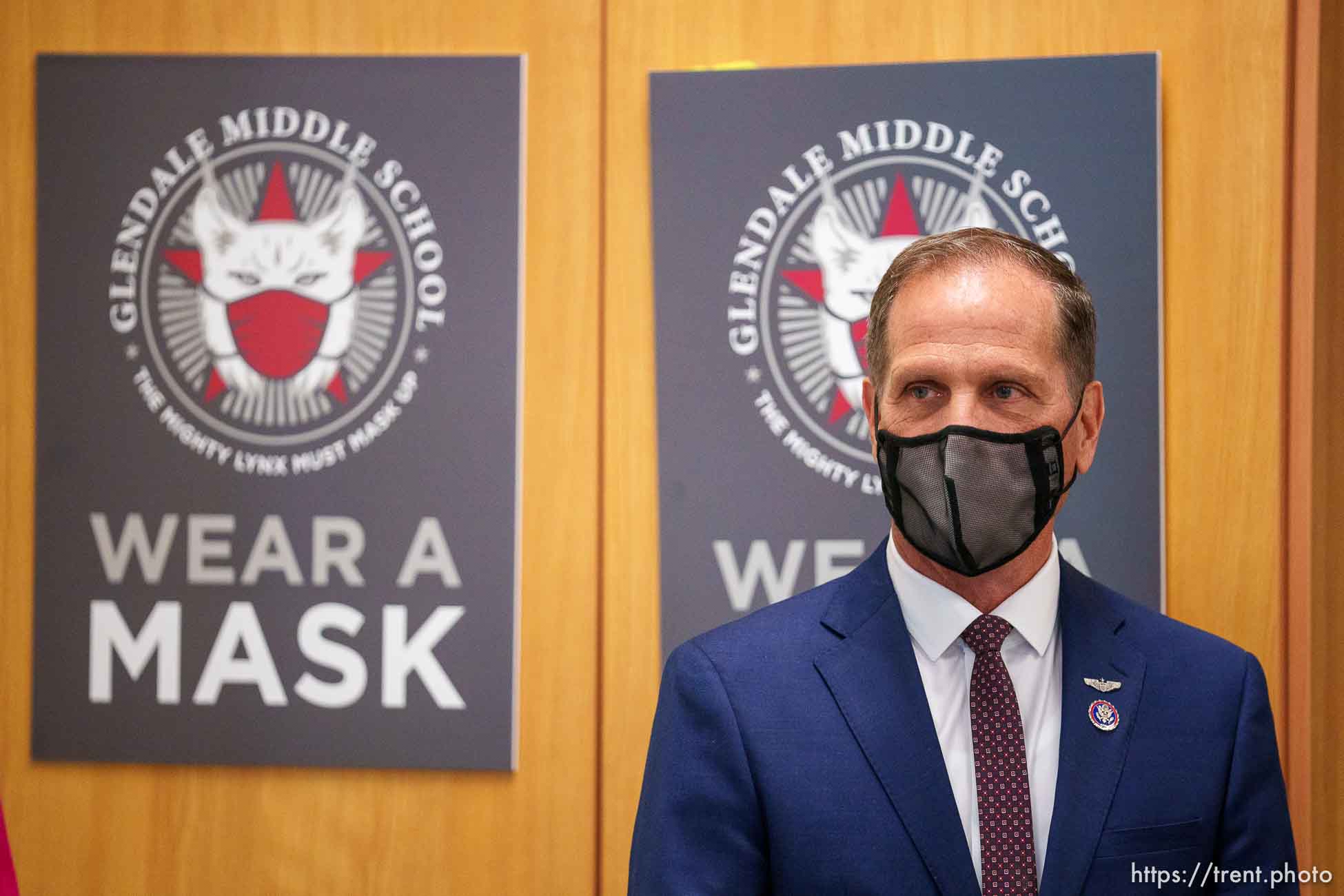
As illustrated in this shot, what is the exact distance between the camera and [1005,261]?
1.33 meters

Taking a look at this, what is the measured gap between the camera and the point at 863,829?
1241 mm

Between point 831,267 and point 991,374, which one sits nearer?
point 991,374

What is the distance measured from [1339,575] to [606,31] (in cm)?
153

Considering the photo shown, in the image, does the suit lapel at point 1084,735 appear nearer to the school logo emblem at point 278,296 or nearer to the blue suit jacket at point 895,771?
the blue suit jacket at point 895,771

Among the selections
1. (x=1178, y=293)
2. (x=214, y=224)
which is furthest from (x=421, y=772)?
(x=1178, y=293)

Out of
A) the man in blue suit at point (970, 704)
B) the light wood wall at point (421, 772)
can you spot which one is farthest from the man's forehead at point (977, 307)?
the light wood wall at point (421, 772)

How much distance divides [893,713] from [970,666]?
11 centimetres

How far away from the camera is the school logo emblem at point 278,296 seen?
2047 mm

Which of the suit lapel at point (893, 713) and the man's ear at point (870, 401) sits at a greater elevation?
the man's ear at point (870, 401)

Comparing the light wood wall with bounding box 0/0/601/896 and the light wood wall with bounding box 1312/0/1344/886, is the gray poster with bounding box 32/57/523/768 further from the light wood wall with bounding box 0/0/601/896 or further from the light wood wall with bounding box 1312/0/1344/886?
the light wood wall with bounding box 1312/0/1344/886

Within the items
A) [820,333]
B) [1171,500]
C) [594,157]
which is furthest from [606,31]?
[1171,500]

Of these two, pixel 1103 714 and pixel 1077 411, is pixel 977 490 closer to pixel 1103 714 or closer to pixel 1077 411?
pixel 1077 411

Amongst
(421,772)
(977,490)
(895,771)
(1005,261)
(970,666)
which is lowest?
(421,772)

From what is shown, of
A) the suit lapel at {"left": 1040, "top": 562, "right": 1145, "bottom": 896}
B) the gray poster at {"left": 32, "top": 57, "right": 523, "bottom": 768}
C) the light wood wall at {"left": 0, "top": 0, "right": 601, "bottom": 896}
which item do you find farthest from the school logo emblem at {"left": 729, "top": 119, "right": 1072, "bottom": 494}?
the suit lapel at {"left": 1040, "top": 562, "right": 1145, "bottom": 896}
